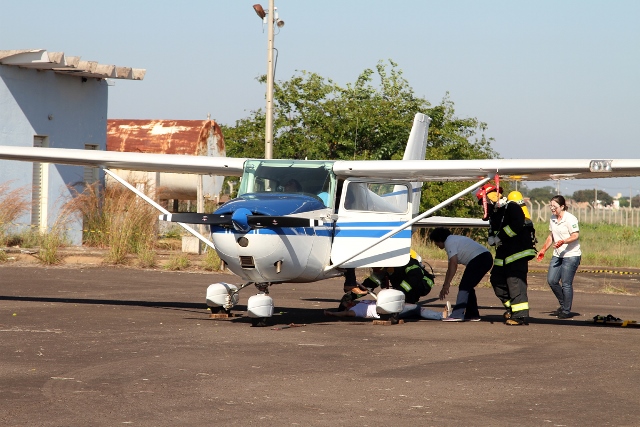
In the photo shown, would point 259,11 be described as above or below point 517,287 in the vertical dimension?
above

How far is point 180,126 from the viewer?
29.7 metres

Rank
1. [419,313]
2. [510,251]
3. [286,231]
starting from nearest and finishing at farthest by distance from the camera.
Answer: [286,231]
[510,251]
[419,313]

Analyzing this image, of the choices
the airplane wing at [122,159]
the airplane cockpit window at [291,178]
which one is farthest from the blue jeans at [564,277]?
the airplane wing at [122,159]

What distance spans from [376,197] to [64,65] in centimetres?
1237

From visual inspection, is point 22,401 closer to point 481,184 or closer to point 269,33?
point 481,184

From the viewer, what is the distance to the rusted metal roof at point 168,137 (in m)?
28.6

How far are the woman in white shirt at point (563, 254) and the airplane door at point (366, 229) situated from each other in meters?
2.13

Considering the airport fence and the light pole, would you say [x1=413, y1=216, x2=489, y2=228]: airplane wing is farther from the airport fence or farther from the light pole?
the airport fence

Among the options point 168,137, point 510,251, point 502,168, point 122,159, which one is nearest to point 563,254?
point 510,251

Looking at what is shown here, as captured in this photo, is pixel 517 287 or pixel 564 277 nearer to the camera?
pixel 517 287

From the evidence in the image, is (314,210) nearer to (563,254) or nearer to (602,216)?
(563,254)

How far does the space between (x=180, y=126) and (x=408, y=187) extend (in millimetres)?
17258

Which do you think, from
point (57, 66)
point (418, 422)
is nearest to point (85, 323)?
point (418, 422)

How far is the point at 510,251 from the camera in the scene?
12.0m
